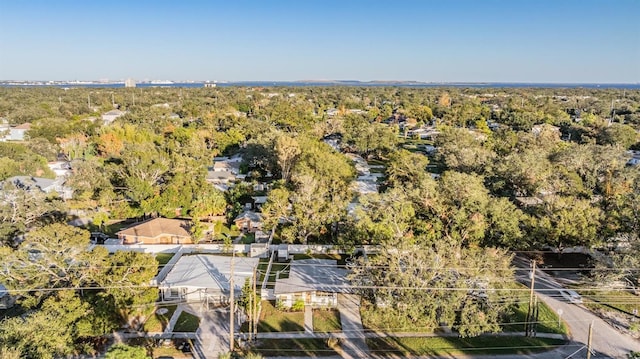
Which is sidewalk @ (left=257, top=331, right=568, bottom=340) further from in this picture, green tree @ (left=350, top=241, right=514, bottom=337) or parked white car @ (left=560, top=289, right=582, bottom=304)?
parked white car @ (left=560, top=289, right=582, bottom=304)

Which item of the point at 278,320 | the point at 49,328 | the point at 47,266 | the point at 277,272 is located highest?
the point at 47,266

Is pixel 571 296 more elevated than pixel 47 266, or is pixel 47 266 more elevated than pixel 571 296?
pixel 47 266

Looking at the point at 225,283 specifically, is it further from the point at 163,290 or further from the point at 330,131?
the point at 330,131

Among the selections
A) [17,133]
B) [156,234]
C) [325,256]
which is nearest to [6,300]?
[156,234]

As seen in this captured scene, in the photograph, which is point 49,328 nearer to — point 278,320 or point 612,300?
point 278,320

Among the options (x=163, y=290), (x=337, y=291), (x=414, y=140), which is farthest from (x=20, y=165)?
(x=414, y=140)

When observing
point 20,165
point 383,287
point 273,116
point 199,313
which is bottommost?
point 199,313

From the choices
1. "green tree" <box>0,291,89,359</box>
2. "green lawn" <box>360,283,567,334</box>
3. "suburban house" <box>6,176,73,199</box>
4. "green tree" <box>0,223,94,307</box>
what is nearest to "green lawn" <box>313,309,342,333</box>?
"green lawn" <box>360,283,567,334</box>
